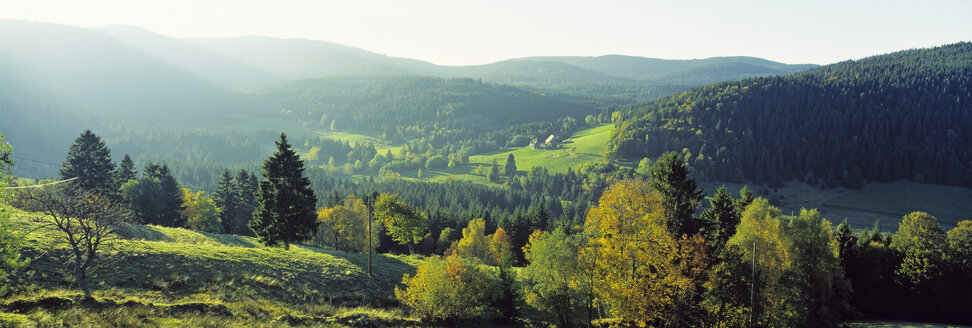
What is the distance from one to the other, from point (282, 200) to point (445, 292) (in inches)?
993

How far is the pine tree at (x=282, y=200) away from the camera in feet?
157

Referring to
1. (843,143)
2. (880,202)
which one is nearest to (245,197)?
(880,202)

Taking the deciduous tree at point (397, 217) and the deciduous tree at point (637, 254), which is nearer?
the deciduous tree at point (637, 254)

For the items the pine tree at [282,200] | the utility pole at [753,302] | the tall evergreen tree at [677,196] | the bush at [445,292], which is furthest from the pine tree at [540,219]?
the tall evergreen tree at [677,196]

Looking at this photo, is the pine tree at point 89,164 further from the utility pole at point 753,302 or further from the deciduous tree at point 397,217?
the utility pole at point 753,302

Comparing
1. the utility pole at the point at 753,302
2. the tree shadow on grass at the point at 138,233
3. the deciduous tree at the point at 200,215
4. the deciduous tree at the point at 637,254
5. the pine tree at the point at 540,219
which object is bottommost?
the pine tree at the point at 540,219

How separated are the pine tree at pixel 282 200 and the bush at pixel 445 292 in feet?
63.4

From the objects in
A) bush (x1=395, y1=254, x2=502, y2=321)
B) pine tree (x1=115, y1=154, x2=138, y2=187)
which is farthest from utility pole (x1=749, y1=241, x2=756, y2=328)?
pine tree (x1=115, y1=154, x2=138, y2=187)

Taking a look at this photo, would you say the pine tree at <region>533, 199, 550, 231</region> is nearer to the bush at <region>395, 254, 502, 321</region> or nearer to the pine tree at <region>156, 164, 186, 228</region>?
the bush at <region>395, 254, 502, 321</region>

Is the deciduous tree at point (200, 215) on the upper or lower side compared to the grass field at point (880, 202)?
upper

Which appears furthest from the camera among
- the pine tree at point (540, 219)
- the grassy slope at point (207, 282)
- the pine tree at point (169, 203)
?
the pine tree at point (540, 219)

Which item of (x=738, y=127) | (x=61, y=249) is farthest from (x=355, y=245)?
(x=738, y=127)

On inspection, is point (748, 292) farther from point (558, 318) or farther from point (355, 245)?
point (355, 245)

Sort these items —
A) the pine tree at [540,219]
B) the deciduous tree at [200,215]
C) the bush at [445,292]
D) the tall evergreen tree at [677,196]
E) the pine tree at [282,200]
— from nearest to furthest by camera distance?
the tall evergreen tree at [677,196], the bush at [445,292], the pine tree at [282,200], the deciduous tree at [200,215], the pine tree at [540,219]
